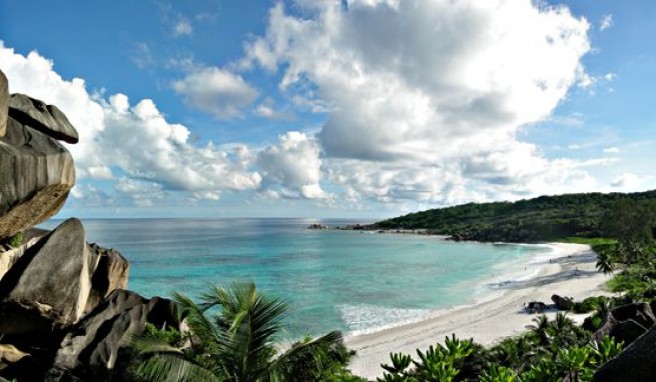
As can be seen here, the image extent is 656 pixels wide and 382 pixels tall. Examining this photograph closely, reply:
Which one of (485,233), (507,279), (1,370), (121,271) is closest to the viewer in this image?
(1,370)

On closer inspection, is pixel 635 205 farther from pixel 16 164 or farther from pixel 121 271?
pixel 16 164

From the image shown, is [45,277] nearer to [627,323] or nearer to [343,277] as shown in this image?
[627,323]

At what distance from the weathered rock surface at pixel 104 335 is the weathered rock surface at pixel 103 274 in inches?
61.4

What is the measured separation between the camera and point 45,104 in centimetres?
1883

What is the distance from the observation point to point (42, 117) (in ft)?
58.3

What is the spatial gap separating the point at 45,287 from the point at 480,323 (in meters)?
34.3

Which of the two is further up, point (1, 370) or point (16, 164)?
point (16, 164)

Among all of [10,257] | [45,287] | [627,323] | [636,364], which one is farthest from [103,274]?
[627,323]

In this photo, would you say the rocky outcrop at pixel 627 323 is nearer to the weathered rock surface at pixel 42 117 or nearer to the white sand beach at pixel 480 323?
the white sand beach at pixel 480 323

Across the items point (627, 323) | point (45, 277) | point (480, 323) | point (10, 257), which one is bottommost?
point (480, 323)

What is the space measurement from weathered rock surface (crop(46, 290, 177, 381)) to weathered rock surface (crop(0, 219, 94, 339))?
1029mm

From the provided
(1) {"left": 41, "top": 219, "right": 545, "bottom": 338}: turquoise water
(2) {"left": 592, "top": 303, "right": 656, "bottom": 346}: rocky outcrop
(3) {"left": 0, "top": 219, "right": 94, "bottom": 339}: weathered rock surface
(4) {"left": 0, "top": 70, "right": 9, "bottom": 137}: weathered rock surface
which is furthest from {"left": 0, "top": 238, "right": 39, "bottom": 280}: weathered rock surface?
(2) {"left": 592, "top": 303, "right": 656, "bottom": 346}: rocky outcrop

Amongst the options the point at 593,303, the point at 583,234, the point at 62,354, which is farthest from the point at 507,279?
the point at 583,234

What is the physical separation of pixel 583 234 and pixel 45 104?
141 meters
